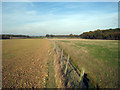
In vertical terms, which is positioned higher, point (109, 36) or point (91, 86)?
point (109, 36)

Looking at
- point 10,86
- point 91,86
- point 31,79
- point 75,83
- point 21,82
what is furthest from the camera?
point 31,79

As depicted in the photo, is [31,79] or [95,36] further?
[95,36]

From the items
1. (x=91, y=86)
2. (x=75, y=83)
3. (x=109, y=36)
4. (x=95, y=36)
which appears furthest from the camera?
(x=95, y=36)

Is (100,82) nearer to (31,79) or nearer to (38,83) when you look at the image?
(38,83)

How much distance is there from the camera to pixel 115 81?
468 cm

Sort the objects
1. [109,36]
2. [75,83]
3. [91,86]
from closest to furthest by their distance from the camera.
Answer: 1. [75,83]
2. [91,86]
3. [109,36]

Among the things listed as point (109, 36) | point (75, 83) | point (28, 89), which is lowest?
point (28, 89)

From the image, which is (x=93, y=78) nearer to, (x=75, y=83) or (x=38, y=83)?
(x=75, y=83)

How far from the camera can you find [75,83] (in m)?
3.64

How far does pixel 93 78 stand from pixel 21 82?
16.9ft

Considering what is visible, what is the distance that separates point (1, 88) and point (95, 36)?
9484cm

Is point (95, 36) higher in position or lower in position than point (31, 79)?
higher

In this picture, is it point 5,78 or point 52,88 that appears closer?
point 52,88

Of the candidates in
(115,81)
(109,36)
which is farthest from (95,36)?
(115,81)
